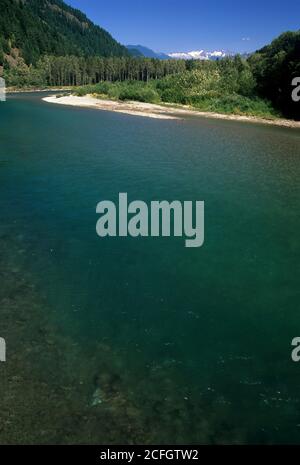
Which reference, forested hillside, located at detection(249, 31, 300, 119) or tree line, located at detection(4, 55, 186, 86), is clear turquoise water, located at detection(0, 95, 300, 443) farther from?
tree line, located at detection(4, 55, 186, 86)

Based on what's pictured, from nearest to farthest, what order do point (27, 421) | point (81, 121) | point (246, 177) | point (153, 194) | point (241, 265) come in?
point (27, 421) → point (241, 265) → point (153, 194) → point (246, 177) → point (81, 121)

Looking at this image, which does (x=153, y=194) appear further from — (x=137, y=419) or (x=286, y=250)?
(x=137, y=419)

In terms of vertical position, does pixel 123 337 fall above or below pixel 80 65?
below

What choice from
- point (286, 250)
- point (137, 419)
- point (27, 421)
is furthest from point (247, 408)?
point (286, 250)

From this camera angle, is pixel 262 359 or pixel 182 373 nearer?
pixel 182 373

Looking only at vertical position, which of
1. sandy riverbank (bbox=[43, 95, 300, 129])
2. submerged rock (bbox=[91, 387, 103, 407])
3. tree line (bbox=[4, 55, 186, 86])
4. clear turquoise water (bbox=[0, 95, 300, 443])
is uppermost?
tree line (bbox=[4, 55, 186, 86])

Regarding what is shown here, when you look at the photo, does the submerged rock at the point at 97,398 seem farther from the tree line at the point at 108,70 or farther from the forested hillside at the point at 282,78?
the tree line at the point at 108,70

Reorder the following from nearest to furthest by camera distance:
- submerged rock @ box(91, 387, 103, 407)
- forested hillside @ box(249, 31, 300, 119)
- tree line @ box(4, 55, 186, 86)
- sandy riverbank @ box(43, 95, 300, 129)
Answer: submerged rock @ box(91, 387, 103, 407)
sandy riverbank @ box(43, 95, 300, 129)
forested hillside @ box(249, 31, 300, 119)
tree line @ box(4, 55, 186, 86)

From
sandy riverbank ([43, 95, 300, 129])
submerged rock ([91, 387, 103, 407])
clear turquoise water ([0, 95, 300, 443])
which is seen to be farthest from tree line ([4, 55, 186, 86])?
submerged rock ([91, 387, 103, 407])

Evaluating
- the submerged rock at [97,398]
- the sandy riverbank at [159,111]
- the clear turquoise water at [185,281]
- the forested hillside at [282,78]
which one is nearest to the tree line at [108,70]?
the sandy riverbank at [159,111]
